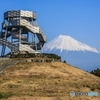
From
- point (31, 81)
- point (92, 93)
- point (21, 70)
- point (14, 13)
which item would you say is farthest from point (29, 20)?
point (92, 93)

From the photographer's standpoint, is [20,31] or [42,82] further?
[20,31]

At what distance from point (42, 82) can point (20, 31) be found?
41956mm

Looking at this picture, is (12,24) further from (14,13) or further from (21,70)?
(21,70)

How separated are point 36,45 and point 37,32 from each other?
496 cm

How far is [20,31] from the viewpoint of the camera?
90.1m

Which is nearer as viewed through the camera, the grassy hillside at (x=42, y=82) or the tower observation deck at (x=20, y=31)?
the grassy hillside at (x=42, y=82)

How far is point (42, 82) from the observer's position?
49.9 m

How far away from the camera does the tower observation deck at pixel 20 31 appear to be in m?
87.6

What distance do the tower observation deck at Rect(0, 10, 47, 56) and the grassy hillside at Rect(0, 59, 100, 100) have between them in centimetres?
2152

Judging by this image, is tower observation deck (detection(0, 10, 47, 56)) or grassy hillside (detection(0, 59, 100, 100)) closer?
grassy hillside (detection(0, 59, 100, 100))

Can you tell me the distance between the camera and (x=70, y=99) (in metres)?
36.6

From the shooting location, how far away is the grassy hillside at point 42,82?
39188mm

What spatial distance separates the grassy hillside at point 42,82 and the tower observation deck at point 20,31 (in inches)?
847

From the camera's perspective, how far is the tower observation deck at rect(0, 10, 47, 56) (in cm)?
8756
